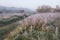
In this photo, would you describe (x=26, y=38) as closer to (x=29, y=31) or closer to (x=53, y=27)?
(x=29, y=31)

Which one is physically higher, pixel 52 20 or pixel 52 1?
pixel 52 1

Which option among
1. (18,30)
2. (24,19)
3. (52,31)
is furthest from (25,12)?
(52,31)

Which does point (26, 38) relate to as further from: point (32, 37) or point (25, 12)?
point (25, 12)

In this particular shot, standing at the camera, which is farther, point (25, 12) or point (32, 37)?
point (25, 12)

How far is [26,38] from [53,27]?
0.24 metres

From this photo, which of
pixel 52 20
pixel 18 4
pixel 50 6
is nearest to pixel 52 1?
pixel 50 6

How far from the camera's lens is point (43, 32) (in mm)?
1128

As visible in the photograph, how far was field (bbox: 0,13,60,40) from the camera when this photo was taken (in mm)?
1108

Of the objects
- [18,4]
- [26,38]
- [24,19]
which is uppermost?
[18,4]

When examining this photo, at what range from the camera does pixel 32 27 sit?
1.14 meters

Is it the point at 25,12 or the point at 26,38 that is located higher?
the point at 25,12

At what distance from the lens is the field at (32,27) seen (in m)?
1.11

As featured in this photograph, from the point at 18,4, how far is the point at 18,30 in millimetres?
246

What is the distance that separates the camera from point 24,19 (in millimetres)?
1176
